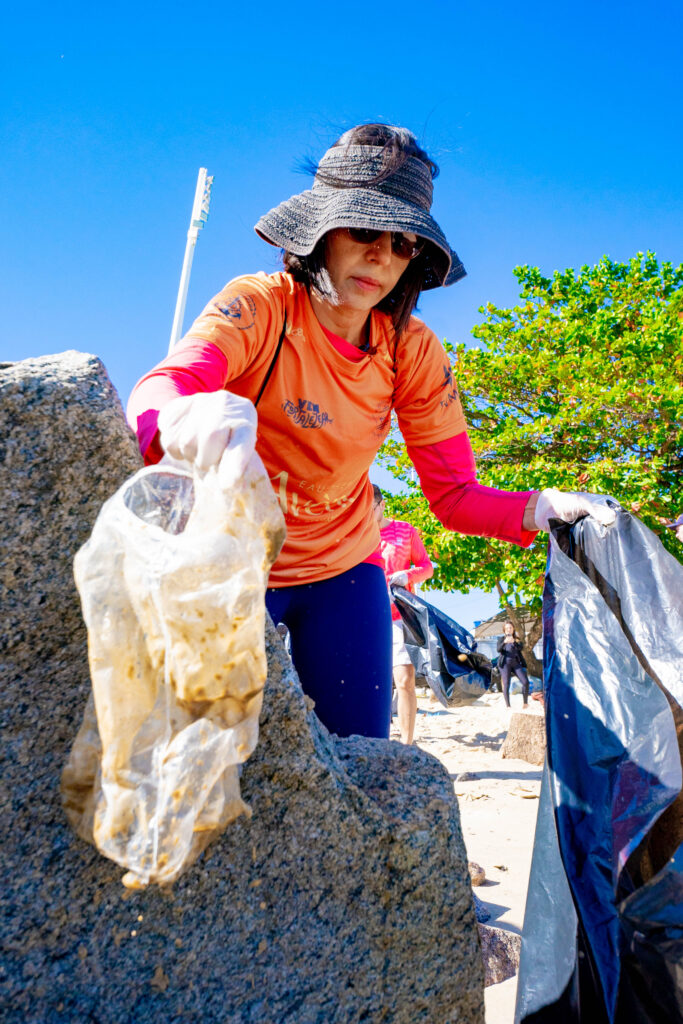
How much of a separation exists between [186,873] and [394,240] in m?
1.61

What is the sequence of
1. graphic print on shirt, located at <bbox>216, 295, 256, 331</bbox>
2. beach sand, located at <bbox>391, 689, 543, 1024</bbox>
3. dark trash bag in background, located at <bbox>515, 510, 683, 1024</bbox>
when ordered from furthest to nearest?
beach sand, located at <bbox>391, 689, 543, 1024</bbox>
graphic print on shirt, located at <bbox>216, 295, 256, 331</bbox>
dark trash bag in background, located at <bbox>515, 510, 683, 1024</bbox>

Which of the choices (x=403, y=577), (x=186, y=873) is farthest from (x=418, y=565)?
(x=186, y=873)

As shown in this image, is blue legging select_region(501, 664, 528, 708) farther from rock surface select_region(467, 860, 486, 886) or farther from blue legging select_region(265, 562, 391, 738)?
blue legging select_region(265, 562, 391, 738)

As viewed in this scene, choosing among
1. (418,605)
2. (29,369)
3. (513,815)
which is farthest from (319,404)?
(418,605)

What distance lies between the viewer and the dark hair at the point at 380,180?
1968 mm

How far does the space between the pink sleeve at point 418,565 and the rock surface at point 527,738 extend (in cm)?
155

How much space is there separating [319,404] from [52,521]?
2.92ft

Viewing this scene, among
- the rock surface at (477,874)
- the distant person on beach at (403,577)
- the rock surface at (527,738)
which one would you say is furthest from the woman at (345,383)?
the rock surface at (527,738)

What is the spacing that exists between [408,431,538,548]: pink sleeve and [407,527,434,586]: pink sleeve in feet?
11.7

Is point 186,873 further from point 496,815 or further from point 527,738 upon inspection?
point 527,738

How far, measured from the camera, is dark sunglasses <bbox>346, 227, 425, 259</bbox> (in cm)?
194

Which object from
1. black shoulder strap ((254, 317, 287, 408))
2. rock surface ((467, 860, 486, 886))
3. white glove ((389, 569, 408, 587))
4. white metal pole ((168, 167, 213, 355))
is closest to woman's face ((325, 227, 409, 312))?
black shoulder strap ((254, 317, 287, 408))

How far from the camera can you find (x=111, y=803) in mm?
1053

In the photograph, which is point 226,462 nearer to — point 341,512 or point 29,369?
point 29,369
